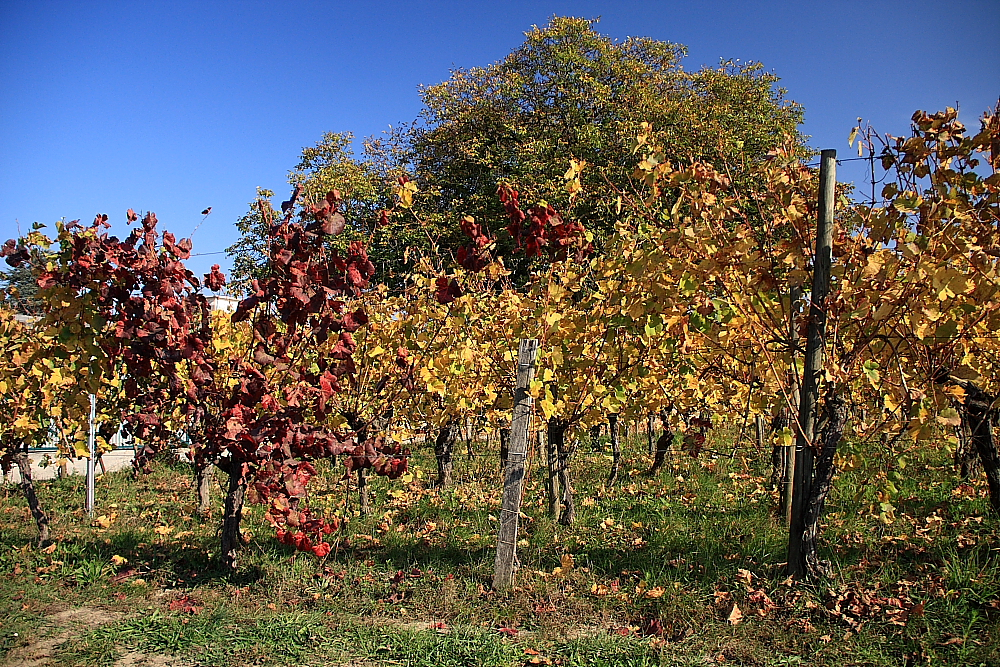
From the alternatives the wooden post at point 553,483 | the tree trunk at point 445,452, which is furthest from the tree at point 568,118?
the wooden post at point 553,483

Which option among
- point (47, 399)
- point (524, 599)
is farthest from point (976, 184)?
point (47, 399)

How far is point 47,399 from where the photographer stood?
16.3 ft

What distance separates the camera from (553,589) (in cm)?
405

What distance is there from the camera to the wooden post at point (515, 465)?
420 cm

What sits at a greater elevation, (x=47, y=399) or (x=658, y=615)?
(x=47, y=399)

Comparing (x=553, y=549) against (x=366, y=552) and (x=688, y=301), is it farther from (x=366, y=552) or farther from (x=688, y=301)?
(x=688, y=301)

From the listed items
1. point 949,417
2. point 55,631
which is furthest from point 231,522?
point 949,417

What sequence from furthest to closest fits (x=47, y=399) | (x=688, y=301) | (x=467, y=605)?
(x=47, y=399), (x=467, y=605), (x=688, y=301)

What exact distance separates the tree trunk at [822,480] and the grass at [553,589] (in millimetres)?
117

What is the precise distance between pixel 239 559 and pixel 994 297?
4485 millimetres

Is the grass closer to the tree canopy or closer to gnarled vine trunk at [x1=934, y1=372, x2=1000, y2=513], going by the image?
gnarled vine trunk at [x1=934, y1=372, x2=1000, y2=513]

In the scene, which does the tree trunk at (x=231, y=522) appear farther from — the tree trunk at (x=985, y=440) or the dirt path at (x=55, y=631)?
the tree trunk at (x=985, y=440)

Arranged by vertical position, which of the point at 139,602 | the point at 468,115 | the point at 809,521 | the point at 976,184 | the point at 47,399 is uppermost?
the point at 468,115

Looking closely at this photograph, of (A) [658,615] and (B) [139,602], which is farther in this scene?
(B) [139,602]
